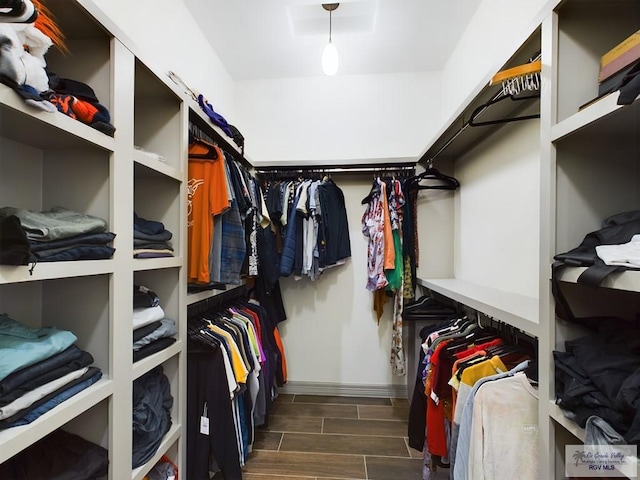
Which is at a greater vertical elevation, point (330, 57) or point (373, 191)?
point (330, 57)

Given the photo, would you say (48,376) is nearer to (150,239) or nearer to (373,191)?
(150,239)

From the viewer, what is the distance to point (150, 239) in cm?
121

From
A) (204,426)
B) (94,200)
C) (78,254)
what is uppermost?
(94,200)

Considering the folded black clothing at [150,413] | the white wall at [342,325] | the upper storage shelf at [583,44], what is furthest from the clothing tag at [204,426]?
the upper storage shelf at [583,44]

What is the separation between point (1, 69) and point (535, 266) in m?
1.87

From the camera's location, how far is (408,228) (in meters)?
2.43

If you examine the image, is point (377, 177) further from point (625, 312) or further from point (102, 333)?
point (102, 333)

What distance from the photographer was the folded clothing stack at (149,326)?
3.73ft

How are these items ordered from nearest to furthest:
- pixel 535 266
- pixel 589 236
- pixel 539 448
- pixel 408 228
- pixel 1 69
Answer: pixel 1 69, pixel 589 236, pixel 539 448, pixel 535 266, pixel 408 228

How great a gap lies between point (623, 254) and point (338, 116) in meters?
2.51

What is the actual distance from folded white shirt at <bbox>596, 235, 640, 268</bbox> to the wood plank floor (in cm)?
168

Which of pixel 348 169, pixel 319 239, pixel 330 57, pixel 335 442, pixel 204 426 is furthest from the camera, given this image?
pixel 348 169

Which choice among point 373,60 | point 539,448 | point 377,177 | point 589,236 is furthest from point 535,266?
point 373,60

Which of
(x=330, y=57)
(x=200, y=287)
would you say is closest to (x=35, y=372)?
(x=200, y=287)
